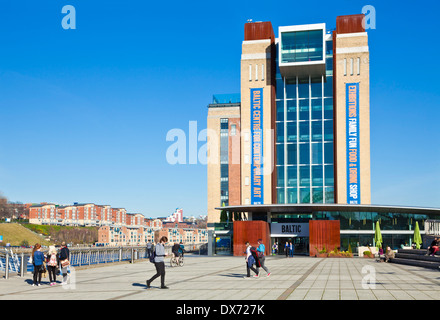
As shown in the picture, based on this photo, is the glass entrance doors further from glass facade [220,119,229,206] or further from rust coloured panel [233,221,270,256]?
glass facade [220,119,229,206]

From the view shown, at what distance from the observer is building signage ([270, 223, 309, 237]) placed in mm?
57500

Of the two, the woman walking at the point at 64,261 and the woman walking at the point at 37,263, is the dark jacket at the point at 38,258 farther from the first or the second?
the woman walking at the point at 64,261

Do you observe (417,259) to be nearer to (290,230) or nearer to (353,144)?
(290,230)

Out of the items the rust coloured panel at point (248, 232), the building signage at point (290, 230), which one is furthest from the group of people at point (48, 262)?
the building signage at point (290, 230)

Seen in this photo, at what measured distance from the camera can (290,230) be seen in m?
57.6

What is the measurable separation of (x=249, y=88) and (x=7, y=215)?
148 metres

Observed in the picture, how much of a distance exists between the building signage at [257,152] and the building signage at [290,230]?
47.6 feet

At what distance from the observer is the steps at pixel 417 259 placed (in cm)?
2761

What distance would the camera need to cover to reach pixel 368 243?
181 ft

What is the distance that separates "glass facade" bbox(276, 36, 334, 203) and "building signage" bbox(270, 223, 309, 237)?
49.7 feet

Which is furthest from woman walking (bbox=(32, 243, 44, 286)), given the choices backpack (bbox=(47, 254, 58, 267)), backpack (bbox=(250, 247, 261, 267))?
backpack (bbox=(250, 247, 261, 267))
